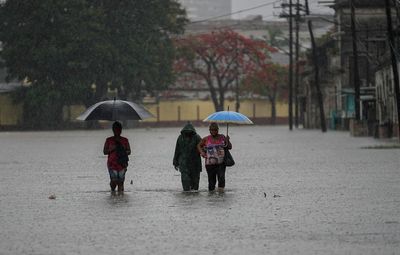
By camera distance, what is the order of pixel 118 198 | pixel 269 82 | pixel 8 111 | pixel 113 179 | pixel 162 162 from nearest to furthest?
pixel 118 198
pixel 113 179
pixel 162 162
pixel 8 111
pixel 269 82

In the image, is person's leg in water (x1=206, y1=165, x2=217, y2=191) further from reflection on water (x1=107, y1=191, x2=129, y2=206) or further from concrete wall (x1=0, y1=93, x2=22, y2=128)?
concrete wall (x1=0, y1=93, x2=22, y2=128)

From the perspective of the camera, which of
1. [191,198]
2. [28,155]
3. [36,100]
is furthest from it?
[36,100]

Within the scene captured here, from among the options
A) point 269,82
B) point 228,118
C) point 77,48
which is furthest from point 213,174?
point 269,82

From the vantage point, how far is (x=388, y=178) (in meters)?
27.0

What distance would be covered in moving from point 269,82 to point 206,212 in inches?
4193

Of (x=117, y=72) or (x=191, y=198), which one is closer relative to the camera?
(x=191, y=198)

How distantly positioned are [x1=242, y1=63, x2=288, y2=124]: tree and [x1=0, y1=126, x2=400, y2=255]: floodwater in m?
90.5

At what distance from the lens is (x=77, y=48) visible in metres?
93.8

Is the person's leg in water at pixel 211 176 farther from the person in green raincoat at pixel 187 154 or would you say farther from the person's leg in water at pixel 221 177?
the person in green raincoat at pixel 187 154

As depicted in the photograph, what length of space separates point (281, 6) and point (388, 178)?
66.4 m

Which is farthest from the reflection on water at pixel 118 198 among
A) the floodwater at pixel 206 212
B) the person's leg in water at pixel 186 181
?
the person's leg in water at pixel 186 181

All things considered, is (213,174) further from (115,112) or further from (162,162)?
(162,162)

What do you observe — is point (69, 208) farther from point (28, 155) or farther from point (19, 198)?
point (28, 155)

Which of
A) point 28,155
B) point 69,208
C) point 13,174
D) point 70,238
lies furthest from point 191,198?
point 28,155
